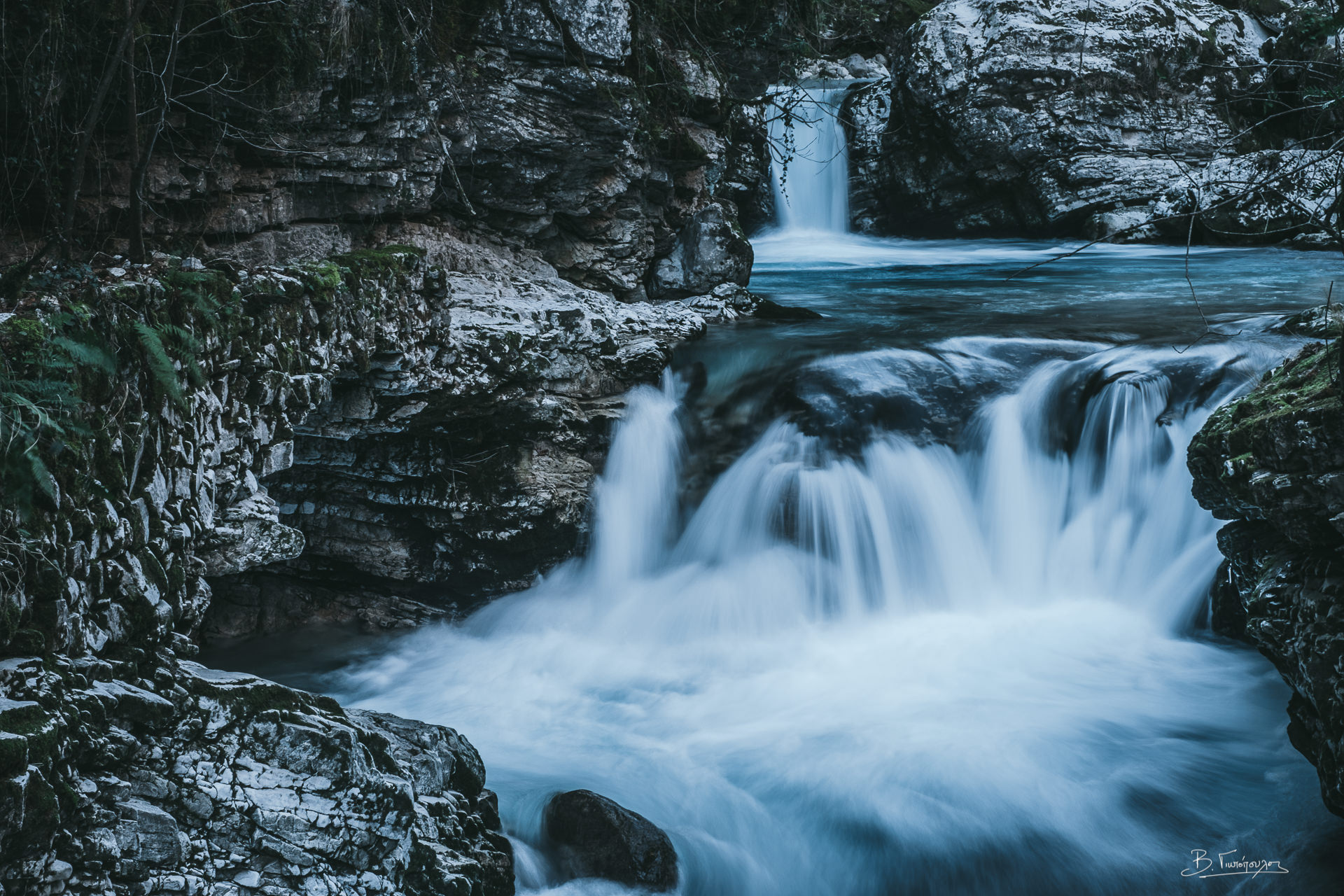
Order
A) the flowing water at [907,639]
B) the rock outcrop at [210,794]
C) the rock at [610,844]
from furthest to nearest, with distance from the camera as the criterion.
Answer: the flowing water at [907,639]
the rock at [610,844]
the rock outcrop at [210,794]

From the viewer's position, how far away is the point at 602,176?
8453 mm

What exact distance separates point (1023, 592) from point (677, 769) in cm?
312

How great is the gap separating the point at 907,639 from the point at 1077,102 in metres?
11.5

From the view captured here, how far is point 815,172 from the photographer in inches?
621

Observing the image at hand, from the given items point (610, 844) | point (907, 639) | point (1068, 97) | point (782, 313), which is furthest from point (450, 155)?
point (1068, 97)

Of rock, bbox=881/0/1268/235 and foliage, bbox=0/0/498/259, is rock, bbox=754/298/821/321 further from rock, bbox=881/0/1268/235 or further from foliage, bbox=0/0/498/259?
rock, bbox=881/0/1268/235

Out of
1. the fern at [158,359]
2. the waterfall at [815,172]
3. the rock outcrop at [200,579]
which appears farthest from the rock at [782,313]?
the fern at [158,359]

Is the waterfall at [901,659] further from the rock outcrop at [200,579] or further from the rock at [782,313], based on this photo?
the rock at [782,313]

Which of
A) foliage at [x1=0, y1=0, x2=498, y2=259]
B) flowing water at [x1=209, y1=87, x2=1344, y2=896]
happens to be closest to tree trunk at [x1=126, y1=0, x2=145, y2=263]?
foliage at [x1=0, y1=0, x2=498, y2=259]

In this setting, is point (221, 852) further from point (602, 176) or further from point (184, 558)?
point (602, 176)

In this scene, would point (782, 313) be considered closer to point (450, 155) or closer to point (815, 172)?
point (450, 155)

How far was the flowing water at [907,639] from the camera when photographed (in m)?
4.41

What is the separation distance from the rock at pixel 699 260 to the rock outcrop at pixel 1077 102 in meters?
7.15

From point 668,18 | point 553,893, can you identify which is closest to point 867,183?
point 668,18
